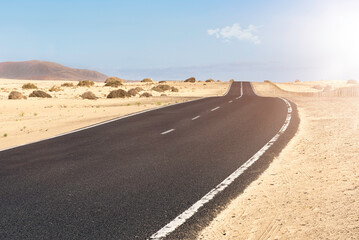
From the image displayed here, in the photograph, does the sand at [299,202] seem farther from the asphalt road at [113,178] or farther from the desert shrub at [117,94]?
the desert shrub at [117,94]

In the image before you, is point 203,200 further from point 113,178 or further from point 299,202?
point 113,178

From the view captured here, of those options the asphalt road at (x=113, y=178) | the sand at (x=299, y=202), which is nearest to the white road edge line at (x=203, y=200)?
the asphalt road at (x=113, y=178)

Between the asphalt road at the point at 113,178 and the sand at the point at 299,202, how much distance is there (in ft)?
2.43

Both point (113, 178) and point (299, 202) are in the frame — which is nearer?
point (299, 202)

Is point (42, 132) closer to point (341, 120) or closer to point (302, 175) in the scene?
point (302, 175)

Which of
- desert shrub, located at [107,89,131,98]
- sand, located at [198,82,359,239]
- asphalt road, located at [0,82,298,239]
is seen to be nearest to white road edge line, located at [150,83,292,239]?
asphalt road, located at [0,82,298,239]

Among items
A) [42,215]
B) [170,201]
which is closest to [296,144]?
[170,201]

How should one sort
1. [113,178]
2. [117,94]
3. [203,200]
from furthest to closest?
[117,94]
[113,178]
[203,200]

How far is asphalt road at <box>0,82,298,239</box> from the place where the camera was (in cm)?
450

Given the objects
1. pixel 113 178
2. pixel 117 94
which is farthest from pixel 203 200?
pixel 117 94

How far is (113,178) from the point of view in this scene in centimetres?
→ 667

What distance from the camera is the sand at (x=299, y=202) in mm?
4270

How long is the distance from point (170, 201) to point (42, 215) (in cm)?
179

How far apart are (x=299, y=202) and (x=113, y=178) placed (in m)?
3.31
